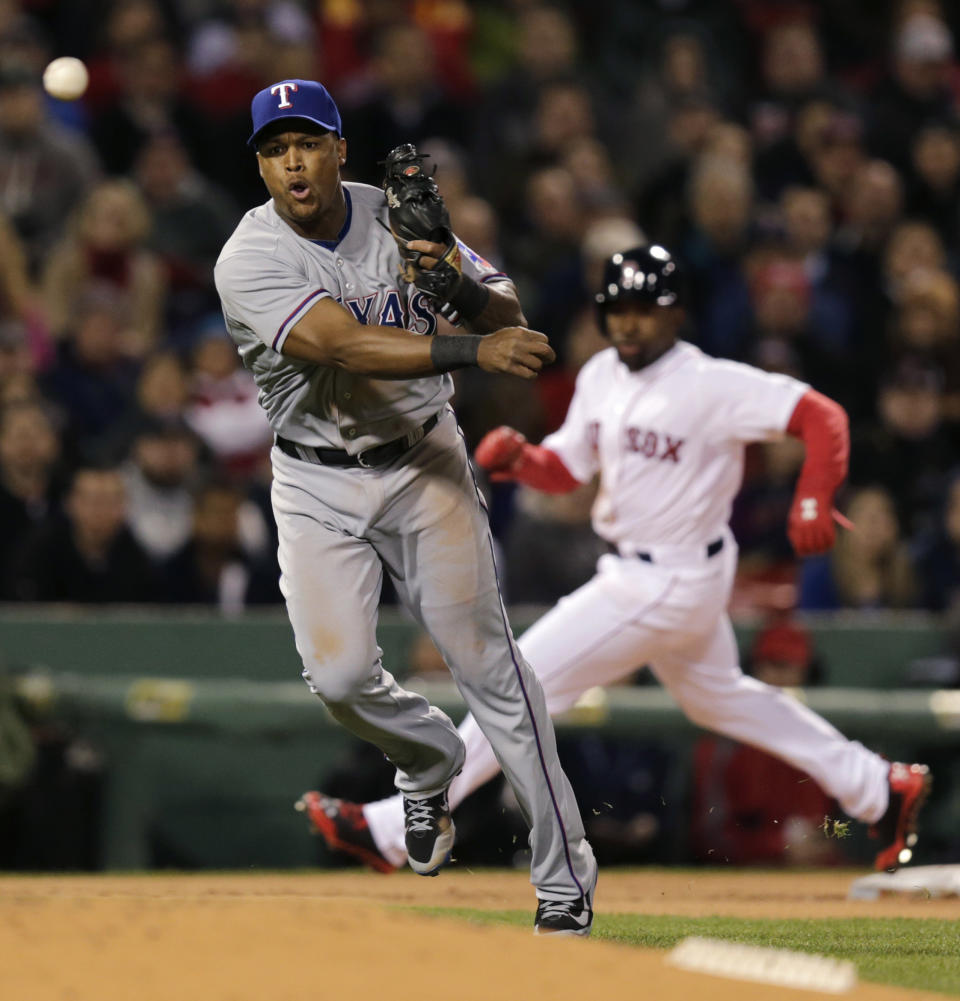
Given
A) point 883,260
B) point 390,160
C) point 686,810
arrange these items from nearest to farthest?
point 390,160 < point 686,810 < point 883,260

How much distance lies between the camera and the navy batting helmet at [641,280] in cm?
596

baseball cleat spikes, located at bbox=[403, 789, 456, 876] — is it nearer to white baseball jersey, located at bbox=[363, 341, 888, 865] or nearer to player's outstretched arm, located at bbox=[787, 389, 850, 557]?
white baseball jersey, located at bbox=[363, 341, 888, 865]

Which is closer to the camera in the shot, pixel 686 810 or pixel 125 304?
pixel 686 810

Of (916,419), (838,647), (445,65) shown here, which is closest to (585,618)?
(838,647)

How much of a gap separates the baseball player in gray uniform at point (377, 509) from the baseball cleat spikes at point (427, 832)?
0.33 metres

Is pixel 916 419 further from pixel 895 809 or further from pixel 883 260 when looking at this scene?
pixel 895 809

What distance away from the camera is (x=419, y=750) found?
15.9 ft

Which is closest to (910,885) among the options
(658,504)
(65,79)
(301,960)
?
(658,504)

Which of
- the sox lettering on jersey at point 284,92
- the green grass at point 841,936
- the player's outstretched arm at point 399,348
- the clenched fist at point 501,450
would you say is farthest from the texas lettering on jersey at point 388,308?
the green grass at point 841,936

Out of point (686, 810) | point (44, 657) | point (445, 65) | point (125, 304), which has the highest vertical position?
point (445, 65)

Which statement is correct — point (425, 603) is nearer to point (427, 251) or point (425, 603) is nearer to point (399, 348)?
point (399, 348)

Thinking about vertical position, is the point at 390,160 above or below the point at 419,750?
above

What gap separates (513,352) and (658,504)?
1840 millimetres

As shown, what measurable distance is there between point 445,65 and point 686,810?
5.40 m
